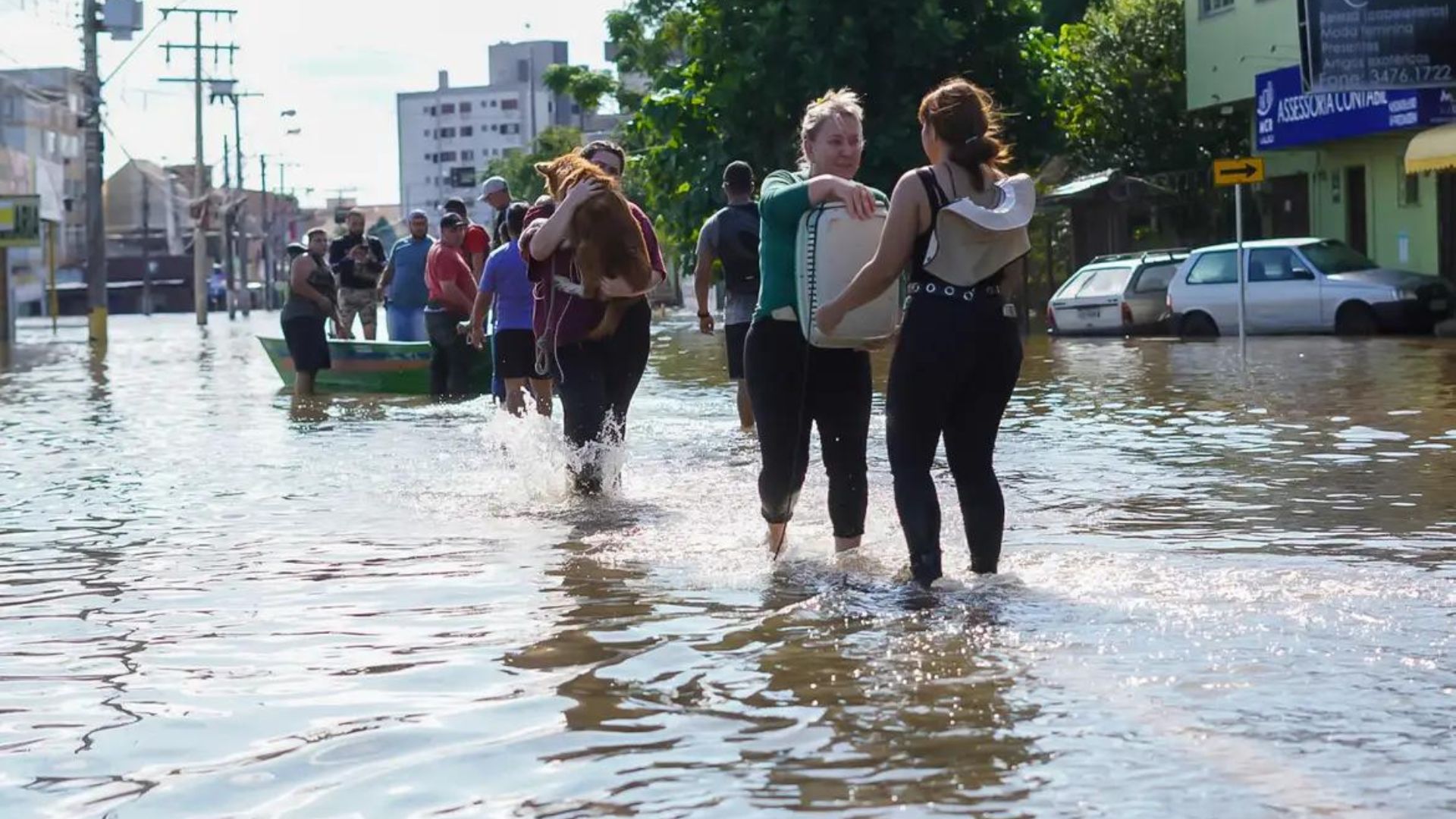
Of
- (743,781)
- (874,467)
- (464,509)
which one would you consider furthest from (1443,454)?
(743,781)

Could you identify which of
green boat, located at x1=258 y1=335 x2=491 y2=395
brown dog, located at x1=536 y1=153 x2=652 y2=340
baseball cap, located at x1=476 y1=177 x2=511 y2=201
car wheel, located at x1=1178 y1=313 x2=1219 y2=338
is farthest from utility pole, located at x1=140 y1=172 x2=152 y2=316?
brown dog, located at x1=536 y1=153 x2=652 y2=340

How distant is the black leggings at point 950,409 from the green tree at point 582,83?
5845 centimetres

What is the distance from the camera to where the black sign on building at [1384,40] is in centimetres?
2997

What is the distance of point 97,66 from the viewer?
5562cm

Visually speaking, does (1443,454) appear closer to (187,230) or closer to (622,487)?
(622,487)

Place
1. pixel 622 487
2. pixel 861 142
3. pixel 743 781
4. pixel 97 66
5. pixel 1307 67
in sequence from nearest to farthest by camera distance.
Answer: pixel 743 781, pixel 861 142, pixel 622 487, pixel 1307 67, pixel 97 66

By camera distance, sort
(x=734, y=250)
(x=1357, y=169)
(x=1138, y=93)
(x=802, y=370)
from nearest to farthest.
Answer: (x=802, y=370) → (x=734, y=250) → (x=1357, y=169) → (x=1138, y=93)

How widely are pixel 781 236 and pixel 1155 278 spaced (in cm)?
2672

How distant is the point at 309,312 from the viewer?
20.3m

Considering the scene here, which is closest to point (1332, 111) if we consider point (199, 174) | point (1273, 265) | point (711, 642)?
point (1273, 265)

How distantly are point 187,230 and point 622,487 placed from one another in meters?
162

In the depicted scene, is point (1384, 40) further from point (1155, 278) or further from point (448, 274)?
point (448, 274)

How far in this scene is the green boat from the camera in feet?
64.7

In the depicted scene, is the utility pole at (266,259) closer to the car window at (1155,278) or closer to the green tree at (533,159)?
the green tree at (533,159)
